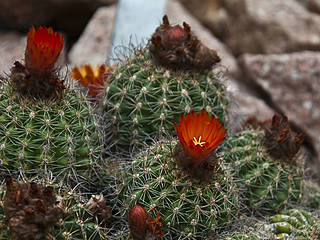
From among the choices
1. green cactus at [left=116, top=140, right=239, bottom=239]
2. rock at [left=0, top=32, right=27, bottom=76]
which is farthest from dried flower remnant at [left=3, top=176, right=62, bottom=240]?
rock at [left=0, top=32, right=27, bottom=76]

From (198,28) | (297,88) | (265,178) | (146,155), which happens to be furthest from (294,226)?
(198,28)

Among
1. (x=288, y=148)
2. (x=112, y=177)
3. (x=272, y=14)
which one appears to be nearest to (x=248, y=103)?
(x=272, y=14)

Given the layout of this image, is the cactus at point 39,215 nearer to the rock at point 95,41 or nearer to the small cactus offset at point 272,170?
the small cactus offset at point 272,170

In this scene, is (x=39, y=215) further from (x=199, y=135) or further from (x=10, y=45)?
(x=10, y=45)

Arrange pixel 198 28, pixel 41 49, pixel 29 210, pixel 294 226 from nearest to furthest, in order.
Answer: pixel 29 210 → pixel 41 49 → pixel 294 226 → pixel 198 28

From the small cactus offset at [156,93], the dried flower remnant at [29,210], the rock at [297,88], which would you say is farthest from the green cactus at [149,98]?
the rock at [297,88]

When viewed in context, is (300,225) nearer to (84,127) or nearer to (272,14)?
(84,127)

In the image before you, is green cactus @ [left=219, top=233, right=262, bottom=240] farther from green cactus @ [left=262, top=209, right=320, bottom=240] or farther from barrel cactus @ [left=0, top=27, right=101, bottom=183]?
barrel cactus @ [left=0, top=27, right=101, bottom=183]
